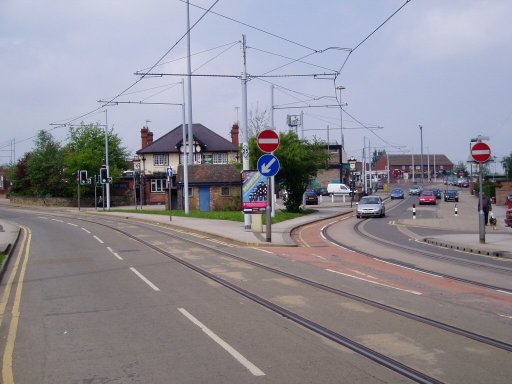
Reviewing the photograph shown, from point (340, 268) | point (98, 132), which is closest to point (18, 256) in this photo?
point (340, 268)

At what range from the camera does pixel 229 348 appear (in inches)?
307

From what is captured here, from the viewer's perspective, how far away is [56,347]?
26.7ft

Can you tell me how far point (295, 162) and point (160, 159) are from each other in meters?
42.7

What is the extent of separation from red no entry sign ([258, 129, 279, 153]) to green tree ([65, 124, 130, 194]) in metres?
→ 55.7

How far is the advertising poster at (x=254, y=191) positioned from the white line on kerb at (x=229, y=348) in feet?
55.0

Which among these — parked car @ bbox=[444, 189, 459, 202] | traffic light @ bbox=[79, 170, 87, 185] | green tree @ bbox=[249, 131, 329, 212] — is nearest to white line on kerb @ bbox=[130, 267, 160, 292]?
green tree @ bbox=[249, 131, 329, 212]

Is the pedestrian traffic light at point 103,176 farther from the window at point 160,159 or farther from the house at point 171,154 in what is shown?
the window at point 160,159

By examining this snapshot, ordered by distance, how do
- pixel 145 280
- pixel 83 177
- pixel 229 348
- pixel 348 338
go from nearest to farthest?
1. pixel 229 348
2. pixel 348 338
3. pixel 145 280
4. pixel 83 177

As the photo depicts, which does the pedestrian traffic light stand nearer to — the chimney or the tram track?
the chimney

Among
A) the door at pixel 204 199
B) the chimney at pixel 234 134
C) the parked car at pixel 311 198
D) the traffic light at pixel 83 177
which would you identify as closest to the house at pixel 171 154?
the chimney at pixel 234 134

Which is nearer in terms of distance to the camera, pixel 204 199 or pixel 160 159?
pixel 204 199

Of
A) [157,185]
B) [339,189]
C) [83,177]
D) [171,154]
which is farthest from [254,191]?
[171,154]

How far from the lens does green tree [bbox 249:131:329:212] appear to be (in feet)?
153

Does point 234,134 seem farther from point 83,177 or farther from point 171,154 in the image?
point 83,177
